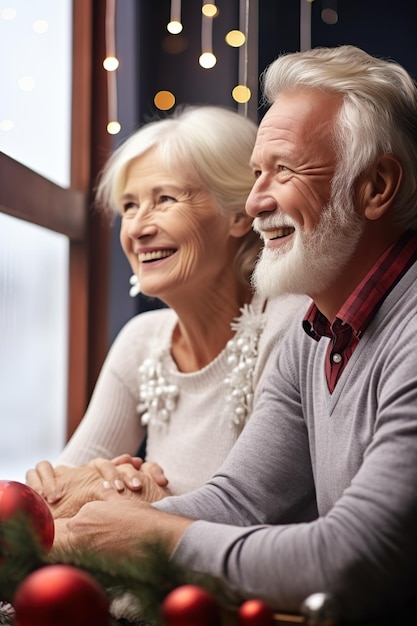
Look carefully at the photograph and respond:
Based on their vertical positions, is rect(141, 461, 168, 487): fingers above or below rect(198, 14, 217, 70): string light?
below

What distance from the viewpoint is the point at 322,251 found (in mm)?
1528

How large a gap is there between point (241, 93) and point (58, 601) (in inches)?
72.4

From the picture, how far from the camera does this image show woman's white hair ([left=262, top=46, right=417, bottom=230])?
4.96 ft

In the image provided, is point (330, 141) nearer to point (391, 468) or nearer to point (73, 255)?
point (391, 468)

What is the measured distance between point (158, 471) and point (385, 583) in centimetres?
90

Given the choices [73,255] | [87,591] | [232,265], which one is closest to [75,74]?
[73,255]

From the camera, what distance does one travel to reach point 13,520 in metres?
0.92

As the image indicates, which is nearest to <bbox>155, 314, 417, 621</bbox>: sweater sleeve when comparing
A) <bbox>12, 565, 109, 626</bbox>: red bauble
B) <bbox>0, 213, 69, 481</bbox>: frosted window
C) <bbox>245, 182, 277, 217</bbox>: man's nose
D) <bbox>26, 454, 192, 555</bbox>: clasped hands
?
<bbox>26, 454, 192, 555</bbox>: clasped hands

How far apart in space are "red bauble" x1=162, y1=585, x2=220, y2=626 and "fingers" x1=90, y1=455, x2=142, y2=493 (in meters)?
0.96

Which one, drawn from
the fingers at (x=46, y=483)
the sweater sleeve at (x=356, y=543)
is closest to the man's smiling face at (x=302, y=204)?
the sweater sleeve at (x=356, y=543)

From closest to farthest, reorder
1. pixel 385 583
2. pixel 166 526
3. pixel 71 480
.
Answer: pixel 385 583 → pixel 166 526 → pixel 71 480

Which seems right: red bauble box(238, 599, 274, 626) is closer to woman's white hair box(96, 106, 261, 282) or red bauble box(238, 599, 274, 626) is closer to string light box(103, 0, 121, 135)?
woman's white hair box(96, 106, 261, 282)

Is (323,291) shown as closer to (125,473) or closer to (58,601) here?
(125,473)

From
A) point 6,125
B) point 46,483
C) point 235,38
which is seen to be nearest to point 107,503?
point 46,483
